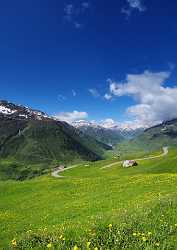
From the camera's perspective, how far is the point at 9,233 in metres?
29.0

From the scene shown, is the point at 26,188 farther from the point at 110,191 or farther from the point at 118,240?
the point at 118,240

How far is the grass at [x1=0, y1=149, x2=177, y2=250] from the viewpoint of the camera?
15328mm

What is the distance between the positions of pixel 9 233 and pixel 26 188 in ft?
109

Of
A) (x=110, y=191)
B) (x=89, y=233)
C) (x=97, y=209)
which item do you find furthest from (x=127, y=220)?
(x=110, y=191)

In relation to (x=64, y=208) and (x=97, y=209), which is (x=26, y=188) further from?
Answer: (x=97, y=209)

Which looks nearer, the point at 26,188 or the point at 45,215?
the point at 45,215

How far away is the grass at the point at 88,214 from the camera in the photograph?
50.3ft

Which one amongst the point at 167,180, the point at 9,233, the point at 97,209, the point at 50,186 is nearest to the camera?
the point at 9,233

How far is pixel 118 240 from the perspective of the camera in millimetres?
14805

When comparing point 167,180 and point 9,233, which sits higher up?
point 167,180

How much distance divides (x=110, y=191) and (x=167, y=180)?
7.98 m

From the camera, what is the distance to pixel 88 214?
107 ft

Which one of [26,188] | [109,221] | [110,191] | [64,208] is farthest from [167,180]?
[109,221]

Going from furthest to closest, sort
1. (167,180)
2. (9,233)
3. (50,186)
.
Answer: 1. (50,186)
2. (167,180)
3. (9,233)
